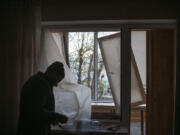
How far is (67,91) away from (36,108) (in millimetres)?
760

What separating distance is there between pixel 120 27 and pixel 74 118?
115 cm

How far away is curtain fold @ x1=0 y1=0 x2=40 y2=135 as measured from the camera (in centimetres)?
233

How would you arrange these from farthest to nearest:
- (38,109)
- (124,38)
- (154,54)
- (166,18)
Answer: (154,54), (124,38), (166,18), (38,109)

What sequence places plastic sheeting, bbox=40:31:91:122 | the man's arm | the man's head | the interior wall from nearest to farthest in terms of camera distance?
the man's arm → the man's head → the interior wall → plastic sheeting, bbox=40:31:91:122

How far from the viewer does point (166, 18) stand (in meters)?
2.30

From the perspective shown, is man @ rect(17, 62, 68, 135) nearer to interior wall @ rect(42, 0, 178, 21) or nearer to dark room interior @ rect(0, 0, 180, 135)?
dark room interior @ rect(0, 0, 180, 135)

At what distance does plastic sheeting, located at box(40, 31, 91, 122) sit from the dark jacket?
58 centimetres

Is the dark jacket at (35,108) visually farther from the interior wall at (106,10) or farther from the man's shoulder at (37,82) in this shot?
the interior wall at (106,10)

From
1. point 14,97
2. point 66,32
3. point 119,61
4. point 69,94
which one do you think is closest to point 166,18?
point 119,61

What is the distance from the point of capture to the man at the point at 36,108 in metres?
1.79

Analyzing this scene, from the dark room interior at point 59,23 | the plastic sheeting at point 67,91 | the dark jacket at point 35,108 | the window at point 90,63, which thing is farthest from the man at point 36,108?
the window at point 90,63

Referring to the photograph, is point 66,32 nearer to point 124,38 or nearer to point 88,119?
point 124,38

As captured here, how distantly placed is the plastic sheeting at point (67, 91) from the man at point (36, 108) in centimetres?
53

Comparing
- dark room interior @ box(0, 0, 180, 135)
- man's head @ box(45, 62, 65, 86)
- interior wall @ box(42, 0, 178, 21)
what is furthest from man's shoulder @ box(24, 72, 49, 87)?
interior wall @ box(42, 0, 178, 21)
